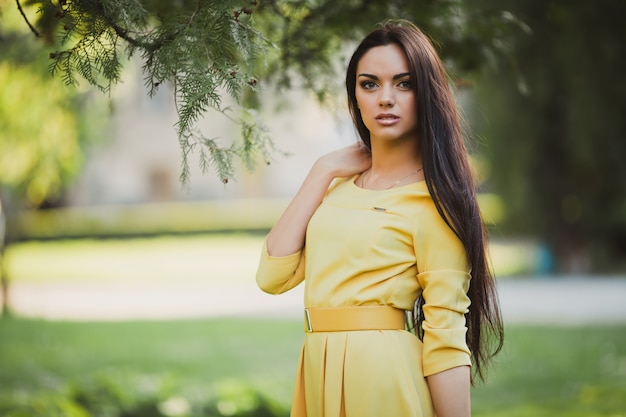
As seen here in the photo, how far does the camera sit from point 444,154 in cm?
234

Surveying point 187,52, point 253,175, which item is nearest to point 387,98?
point 187,52

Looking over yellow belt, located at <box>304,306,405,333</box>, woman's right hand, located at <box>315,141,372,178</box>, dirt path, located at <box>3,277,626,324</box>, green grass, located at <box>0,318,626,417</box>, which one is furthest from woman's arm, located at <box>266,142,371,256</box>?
dirt path, located at <box>3,277,626,324</box>

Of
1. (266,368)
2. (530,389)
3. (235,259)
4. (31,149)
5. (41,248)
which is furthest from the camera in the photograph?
(41,248)

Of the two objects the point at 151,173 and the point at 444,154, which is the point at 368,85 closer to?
the point at 444,154

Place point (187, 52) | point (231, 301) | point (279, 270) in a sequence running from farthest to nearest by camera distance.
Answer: point (231, 301) → point (279, 270) → point (187, 52)

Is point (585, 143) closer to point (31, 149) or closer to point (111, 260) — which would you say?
point (31, 149)

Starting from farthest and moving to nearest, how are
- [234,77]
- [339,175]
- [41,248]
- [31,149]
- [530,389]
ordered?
[41,248] → [31,149] → [530,389] → [339,175] → [234,77]

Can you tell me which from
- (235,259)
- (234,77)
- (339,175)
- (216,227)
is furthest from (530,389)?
Answer: (216,227)

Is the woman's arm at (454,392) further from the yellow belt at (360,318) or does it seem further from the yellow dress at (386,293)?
the yellow belt at (360,318)

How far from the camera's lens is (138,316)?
11.3 meters

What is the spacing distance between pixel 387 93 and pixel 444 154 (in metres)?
0.23

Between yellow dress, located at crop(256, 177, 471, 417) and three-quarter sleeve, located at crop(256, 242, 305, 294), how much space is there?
97 mm

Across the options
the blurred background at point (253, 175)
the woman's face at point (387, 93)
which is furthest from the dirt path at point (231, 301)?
the woman's face at point (387, 93)

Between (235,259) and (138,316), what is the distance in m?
7.59
